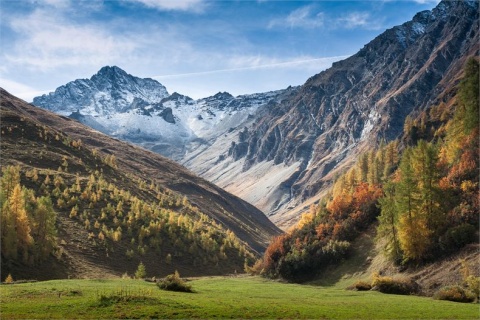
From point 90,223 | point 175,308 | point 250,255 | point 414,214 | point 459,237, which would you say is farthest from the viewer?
point 250,255

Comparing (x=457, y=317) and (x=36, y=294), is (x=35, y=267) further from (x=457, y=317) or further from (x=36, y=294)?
(x=457, y=317)

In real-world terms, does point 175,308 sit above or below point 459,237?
above

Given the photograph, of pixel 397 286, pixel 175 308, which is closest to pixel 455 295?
pixel 397 286

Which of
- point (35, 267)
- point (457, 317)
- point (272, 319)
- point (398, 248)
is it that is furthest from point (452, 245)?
point (35, 267)

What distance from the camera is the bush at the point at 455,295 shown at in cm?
4275

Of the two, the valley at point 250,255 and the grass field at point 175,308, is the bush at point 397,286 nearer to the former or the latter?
the valley at point 250,255

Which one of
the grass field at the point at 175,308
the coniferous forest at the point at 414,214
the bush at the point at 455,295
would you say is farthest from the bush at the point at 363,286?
the grass field at the point at 175,308

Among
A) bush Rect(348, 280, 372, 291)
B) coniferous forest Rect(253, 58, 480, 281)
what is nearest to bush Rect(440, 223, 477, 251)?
coniferous forest Rect(253, 58, 480, 281)

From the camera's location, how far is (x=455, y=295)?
141ft

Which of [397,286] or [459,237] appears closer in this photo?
[397,286]

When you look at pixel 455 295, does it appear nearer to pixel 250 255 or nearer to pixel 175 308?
pixel 175 308

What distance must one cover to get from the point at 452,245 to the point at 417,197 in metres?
8.26

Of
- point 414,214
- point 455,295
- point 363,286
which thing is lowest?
point 363,286

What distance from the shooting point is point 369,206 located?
8462 cm
